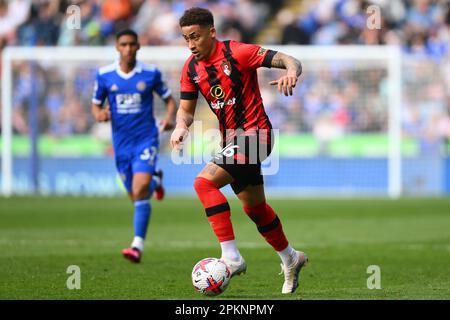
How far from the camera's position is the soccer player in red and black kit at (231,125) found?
7957 millimetres

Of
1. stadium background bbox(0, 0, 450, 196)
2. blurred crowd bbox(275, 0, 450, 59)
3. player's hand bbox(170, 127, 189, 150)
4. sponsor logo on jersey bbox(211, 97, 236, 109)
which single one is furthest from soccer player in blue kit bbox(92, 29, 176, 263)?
blurred crowd bbox(275, 0, 450, 59)

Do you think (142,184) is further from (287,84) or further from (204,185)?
(287,84)

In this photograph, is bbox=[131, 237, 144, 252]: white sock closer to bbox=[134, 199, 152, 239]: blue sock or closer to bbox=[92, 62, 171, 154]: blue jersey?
bbox=[134, 199, 152, 239]: blue sock

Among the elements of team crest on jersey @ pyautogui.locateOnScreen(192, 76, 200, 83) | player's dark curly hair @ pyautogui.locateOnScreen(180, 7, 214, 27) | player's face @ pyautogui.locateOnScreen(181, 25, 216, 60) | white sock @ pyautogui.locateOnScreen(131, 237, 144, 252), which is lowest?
white sock @ pyautogui.locateOnScreen(131, 237, 144, 252)

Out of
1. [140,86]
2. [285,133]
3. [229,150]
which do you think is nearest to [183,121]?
[229,150]

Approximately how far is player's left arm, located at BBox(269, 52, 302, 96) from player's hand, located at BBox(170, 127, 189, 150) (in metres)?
0.84

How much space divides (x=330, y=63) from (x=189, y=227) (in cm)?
924

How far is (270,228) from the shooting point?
831 centimetres

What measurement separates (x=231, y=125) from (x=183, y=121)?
40 centimetres

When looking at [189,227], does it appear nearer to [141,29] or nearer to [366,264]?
[366,264]

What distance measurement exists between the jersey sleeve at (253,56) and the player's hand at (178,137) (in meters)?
0.73

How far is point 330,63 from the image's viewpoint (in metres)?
23.6

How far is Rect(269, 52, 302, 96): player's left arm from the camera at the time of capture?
7.48 meters
